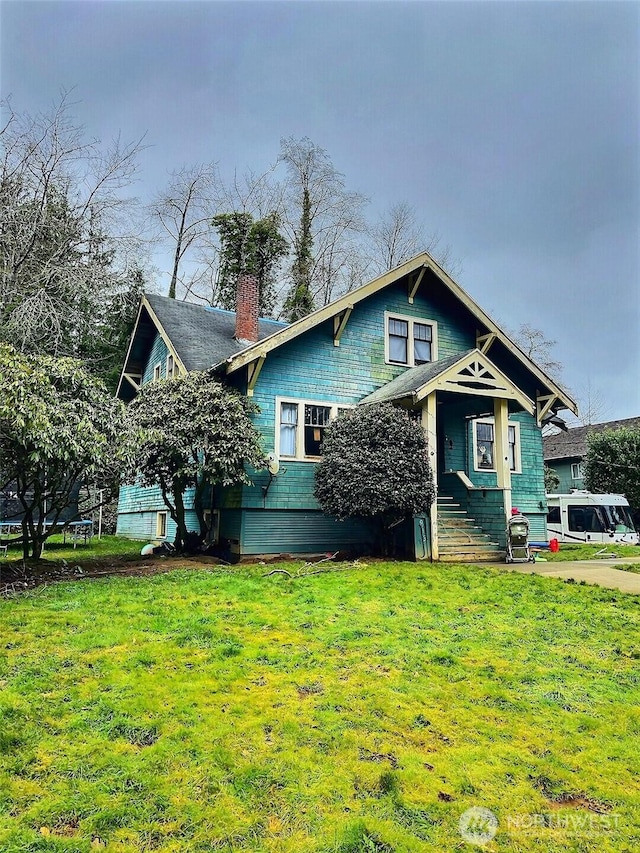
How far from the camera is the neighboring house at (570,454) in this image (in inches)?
1248

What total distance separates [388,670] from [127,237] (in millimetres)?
18594

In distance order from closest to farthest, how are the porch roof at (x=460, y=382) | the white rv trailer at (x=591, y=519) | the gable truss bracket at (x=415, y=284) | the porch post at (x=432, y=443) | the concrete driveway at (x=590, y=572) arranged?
1. the concrete driveway at (x=590, y=572)
2. the porch post at (x=432, y=443)
3. the porch roof at (x=460, y=382)
4. the gable truss bracket at (x=415, y=284)
5. the white rv trailer at (x=591, y=519)

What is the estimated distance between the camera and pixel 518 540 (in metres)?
12.3

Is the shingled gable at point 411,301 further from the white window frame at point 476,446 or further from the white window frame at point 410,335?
the white window frame at point 476,446

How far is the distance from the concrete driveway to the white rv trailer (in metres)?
9.41

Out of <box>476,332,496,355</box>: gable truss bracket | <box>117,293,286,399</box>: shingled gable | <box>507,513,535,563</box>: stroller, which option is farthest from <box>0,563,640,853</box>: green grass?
<box>476,332,496,355</box>: gable truss bracket

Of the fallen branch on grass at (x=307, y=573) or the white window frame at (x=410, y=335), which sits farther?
the white window frame at (x=410, y=335)

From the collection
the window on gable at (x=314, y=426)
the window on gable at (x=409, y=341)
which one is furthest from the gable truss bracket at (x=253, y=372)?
the window on gable at (x=409, y=341)

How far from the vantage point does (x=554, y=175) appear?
21500 millimetres

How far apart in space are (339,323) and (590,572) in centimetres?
781

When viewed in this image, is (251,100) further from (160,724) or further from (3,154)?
(160,724)

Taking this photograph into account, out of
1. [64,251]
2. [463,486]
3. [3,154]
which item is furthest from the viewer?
[64,251]

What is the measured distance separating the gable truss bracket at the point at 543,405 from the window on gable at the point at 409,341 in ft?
11.2

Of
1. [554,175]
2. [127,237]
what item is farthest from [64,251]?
[554,175]
